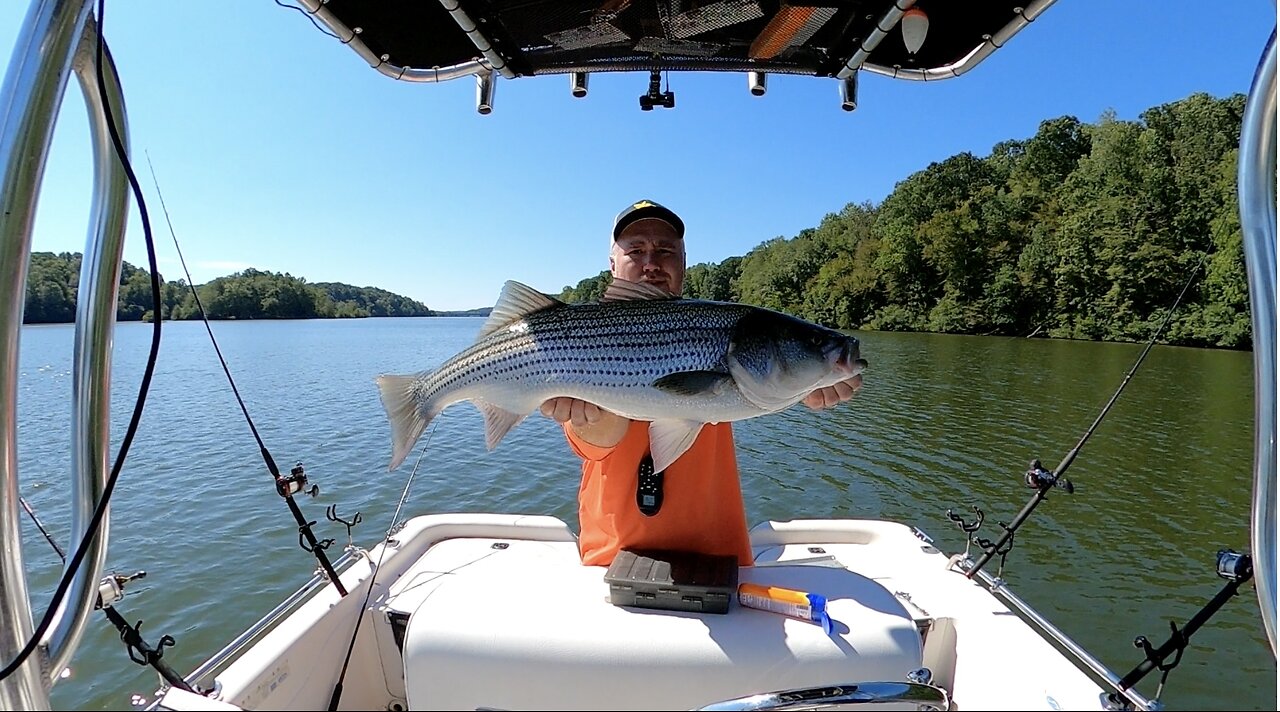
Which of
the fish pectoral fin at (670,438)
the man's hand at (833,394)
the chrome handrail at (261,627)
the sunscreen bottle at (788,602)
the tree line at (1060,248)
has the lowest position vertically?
the chrome handrail at (261,627)

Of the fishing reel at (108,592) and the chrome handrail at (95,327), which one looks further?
the fishing reel at (108,592)

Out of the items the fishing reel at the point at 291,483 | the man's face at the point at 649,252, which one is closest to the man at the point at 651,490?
the man's face at the point at 649,252

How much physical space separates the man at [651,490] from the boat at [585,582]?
1.01ft

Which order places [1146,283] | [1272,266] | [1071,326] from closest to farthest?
1. [1272,266]
2. [1146,283]
3. [1071,326]

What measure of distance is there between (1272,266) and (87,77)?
332 cm

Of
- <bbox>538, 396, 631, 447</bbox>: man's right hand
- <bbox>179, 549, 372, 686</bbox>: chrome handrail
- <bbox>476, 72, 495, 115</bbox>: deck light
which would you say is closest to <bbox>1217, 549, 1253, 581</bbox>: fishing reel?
<bbox>538, 396, 631, 447</bbox>: man's right hand

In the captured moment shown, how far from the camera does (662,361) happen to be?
113 inches

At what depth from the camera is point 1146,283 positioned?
44.8m

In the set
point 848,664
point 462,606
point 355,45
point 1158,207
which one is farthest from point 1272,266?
point 1158,207

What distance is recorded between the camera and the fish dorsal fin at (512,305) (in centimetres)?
320

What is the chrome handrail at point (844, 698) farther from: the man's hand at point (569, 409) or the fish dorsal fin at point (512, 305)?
the fish dorsal fin at point (512, 305)

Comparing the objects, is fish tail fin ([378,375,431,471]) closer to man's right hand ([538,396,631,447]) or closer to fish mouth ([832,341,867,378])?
man's right hand ([538,396,631,447])

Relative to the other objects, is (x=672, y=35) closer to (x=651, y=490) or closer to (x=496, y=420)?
(x=496, y=420)

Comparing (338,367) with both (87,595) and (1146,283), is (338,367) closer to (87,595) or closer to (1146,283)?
(87,595)
